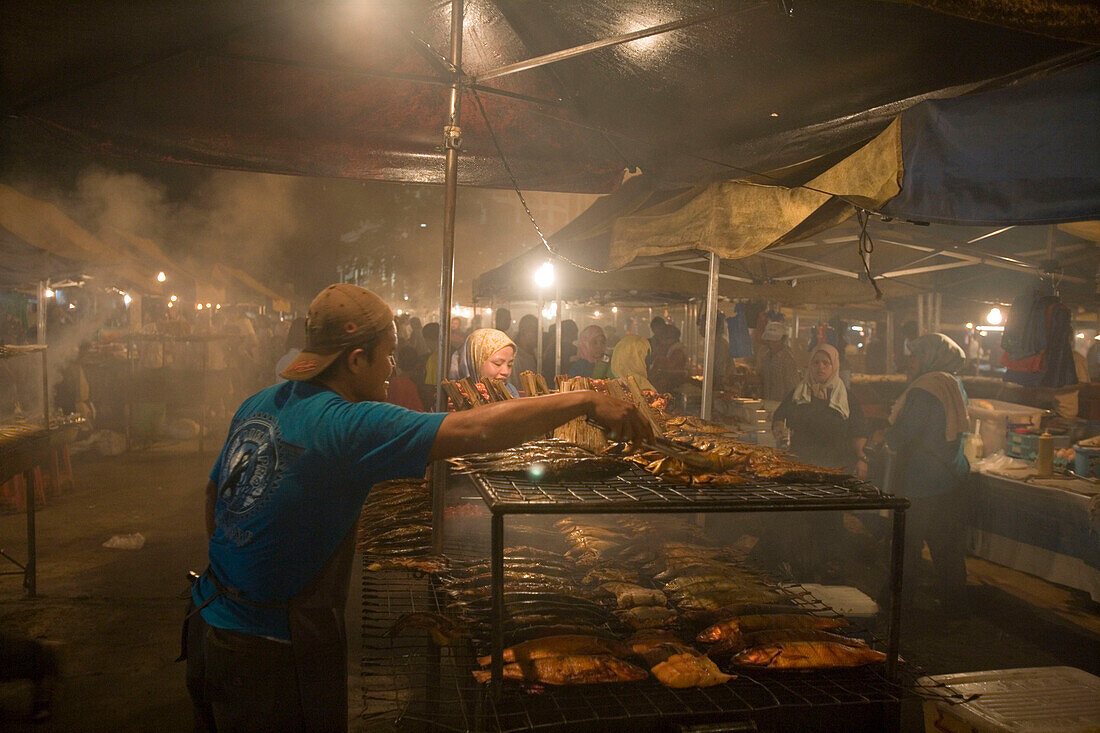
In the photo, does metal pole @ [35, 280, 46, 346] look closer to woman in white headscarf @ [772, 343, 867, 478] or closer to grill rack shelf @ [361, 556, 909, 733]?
grill rack shelf @ [361, 556, 909, 733]

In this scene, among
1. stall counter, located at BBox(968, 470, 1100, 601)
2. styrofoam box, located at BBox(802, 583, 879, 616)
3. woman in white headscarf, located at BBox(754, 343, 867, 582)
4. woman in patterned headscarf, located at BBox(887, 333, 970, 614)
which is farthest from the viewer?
woman in white headscarf, located at BBox(754, 343, 867, 582)

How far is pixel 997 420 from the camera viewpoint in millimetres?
8125

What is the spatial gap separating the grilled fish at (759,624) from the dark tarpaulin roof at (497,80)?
2.63m

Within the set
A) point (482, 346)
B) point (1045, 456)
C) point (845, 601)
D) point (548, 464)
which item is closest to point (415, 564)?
point (548, 464)

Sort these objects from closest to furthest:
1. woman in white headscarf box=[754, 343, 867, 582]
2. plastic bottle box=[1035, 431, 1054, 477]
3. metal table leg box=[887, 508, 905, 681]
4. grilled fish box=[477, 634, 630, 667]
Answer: grilled fish box=[477, 634, 630, 667] → metal table leg box=[887, 508, 905, 681] → woman in white headscarf box=[754, 343, 867, 582] → plastic bottle box=[1035, 431, 1054, 477]

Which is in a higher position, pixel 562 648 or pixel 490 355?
pixel 490 355

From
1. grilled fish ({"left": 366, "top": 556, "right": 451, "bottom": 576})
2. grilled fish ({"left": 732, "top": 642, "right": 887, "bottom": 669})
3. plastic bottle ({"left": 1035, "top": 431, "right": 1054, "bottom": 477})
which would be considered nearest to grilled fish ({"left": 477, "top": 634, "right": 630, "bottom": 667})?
grilled fish ({"left": 732, "top": 642, "right": 887, "bottom": 669})

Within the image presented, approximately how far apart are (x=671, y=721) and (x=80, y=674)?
4.52 metres

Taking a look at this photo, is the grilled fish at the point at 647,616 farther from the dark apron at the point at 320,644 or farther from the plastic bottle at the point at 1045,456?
the plastic bottle at the point at 1045,456

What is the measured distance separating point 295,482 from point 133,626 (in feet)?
15.0

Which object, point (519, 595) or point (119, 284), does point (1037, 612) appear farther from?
point (119, 284)

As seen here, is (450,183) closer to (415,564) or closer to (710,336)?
(415,564)

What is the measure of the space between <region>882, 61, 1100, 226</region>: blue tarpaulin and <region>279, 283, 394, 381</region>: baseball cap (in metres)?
2.67

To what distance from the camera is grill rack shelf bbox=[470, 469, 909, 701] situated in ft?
7.64
